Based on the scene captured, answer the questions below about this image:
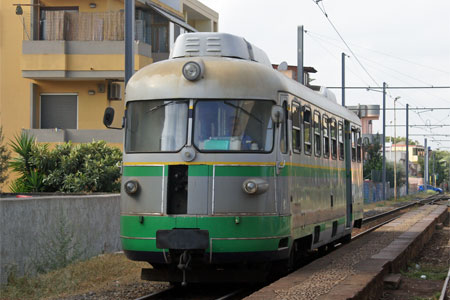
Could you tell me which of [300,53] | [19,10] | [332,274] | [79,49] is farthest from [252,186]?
[19,10]

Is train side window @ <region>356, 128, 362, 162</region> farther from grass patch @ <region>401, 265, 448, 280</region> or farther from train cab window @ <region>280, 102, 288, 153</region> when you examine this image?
train cab window @ <region>280, 102, 288, 153</region>

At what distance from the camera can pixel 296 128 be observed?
13.0 m

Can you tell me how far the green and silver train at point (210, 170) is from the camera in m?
11.3

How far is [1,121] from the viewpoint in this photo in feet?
105

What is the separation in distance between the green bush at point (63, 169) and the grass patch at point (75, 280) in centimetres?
650

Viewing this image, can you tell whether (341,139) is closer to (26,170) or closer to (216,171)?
(216,171)

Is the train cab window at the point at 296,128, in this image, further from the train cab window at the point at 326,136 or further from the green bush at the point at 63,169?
the green bush at the point at 63,169

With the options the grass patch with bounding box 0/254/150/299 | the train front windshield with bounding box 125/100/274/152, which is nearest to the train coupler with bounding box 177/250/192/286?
the train front windshield with bounding box 125/100/274/152

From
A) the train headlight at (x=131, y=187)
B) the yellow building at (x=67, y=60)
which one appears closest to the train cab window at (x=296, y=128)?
the train headlight at (x=131, y=187)

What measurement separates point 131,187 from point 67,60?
1983cm

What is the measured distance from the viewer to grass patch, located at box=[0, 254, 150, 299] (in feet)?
39.2

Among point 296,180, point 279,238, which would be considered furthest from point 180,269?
point 296,180

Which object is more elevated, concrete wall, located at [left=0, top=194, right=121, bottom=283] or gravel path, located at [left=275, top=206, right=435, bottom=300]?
concrete wall, located at [left=0, top=194, right=121, bottom=283]

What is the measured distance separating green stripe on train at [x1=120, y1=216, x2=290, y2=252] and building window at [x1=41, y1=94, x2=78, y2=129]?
68.2 feet
